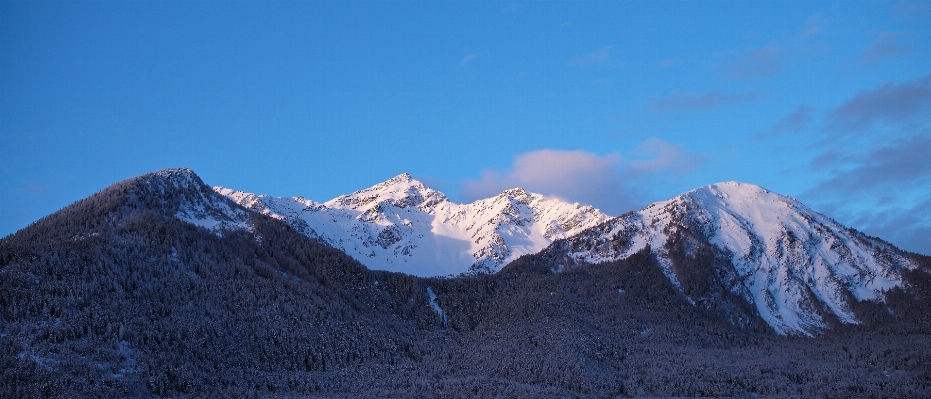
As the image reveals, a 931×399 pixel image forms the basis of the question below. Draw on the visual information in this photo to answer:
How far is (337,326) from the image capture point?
288 feet

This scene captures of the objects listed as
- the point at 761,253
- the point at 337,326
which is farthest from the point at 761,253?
the point at 337,326

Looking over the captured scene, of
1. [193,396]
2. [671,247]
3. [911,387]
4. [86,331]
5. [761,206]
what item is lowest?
[911,387]

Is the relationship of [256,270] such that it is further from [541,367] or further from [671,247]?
[671,247]

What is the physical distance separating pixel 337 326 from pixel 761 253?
74.6 m

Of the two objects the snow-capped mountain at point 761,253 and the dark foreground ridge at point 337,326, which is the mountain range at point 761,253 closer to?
the snow-capped mountain at point 761,253

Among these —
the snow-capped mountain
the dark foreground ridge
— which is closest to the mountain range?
the snow-capped mountain

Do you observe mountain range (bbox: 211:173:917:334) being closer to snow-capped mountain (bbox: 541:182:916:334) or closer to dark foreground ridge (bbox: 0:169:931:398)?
snow-capped mountain (bbox: 541:182:916:334)

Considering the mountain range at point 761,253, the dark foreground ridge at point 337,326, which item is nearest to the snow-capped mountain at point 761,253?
the mountain range at point 761,253

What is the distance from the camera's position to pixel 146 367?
213ft

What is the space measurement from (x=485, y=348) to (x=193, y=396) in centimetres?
3829

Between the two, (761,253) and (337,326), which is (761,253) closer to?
(761,253)

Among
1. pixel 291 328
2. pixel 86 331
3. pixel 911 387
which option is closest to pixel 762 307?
pixel 911 387

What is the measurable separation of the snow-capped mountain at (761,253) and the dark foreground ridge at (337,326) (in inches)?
141

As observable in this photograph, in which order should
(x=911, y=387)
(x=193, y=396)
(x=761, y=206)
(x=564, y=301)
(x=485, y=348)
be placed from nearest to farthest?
(x=193, y=396)
(x=911, y=387)
(x=485, y=348)
(x=564, y=301)
(x=761, y=206)
